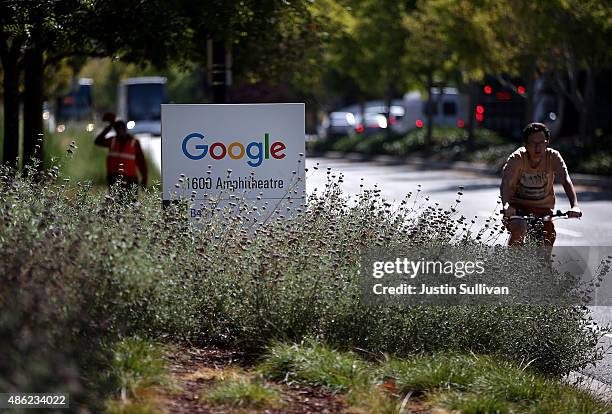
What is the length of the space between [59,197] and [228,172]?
209cm

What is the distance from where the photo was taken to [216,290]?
294 inches

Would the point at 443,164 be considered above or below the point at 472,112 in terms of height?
below

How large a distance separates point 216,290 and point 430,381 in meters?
1.46

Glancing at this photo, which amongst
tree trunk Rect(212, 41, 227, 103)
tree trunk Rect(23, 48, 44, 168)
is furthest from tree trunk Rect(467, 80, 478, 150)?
tree trunk Rect(212, 41, 227, 103)

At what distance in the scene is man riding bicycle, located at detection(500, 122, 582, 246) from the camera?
398 inches

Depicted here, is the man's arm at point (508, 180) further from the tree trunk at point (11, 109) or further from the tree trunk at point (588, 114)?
the tree trunk at point (588, 114)

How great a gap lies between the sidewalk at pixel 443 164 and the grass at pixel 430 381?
2077cm

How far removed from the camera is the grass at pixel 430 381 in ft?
20.7

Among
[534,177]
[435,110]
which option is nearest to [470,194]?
[534,177]

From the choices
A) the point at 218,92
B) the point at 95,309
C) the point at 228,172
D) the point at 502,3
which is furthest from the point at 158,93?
the point at 95,309

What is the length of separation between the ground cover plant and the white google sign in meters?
2.10

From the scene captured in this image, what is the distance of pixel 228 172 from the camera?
10.5 meters

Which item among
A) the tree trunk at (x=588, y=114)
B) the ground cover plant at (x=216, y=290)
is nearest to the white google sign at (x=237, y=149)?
the ground cover plant at (x=216, y=290)

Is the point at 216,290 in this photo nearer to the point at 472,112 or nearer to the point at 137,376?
the point at 137,376
